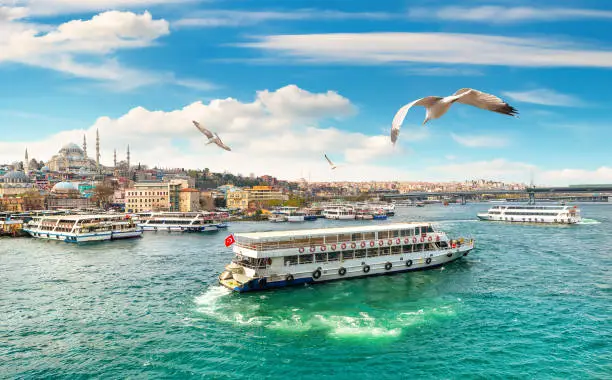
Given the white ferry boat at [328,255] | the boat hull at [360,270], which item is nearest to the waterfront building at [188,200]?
the white ferry boat at [328,255]

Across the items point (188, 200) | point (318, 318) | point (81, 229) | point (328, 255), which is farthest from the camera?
point (188, 200)

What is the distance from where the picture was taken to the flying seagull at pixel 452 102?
278 inches

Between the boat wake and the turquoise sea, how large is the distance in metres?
0.05

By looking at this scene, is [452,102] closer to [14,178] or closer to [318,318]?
[318,318]

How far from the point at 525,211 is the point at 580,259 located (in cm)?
3826

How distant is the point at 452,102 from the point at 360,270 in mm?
19344

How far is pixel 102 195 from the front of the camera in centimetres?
11125

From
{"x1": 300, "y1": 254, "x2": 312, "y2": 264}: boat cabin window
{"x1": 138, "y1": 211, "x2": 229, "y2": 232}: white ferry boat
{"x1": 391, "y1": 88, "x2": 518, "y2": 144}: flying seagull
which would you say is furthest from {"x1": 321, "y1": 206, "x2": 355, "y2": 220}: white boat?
{"x1": 391, "y1": 88, "x2": 518, "y2": 144}: flying seagull

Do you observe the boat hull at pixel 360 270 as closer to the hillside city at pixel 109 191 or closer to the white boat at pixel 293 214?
the white boat at pixel 293 214

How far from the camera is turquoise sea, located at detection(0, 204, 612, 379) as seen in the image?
46.4ft

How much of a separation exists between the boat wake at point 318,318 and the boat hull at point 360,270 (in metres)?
1.49

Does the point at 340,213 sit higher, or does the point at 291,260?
the point at 291,260

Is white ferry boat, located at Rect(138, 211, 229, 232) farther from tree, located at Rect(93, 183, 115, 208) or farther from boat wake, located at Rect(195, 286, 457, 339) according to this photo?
tree, located at Rect(93, 183, 115, 208)

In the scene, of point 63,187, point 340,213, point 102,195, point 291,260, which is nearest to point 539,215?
point 340,213
